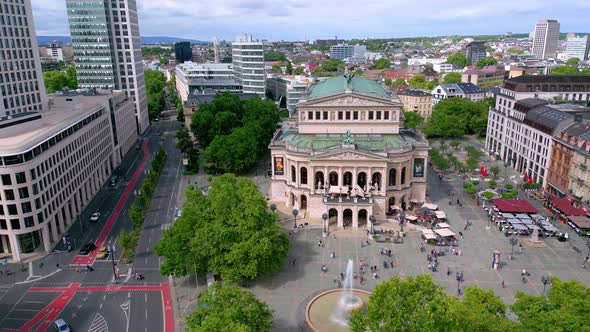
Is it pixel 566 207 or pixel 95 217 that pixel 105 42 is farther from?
pixel 566 207

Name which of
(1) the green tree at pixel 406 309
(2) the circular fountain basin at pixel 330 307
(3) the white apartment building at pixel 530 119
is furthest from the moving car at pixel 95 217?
(3) the white apartment building at pixel 530 119

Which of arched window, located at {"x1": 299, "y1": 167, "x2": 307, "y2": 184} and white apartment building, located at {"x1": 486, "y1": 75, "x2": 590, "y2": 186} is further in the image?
white apartment building, located at {"x1": 486, "y1": 75, "x2": 590, "y2": 186}

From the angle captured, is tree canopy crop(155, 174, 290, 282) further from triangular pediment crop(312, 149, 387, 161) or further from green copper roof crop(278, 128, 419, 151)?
green copper roof crop(278, 128, 419, 151)

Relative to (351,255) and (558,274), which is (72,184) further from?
(558,274)

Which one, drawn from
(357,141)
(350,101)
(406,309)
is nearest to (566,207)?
(357,141)

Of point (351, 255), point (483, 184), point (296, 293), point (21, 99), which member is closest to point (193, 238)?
point (296, 293)

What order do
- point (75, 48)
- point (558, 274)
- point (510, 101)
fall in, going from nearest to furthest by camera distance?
point (558, 274)
point (510, 101)
point (75, 48)

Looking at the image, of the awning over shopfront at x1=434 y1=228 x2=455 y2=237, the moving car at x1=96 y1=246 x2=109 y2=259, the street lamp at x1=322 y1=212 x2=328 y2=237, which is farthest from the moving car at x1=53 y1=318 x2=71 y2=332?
the awning over shopfront at x1=434 y1=228 x2=455 y2=237
